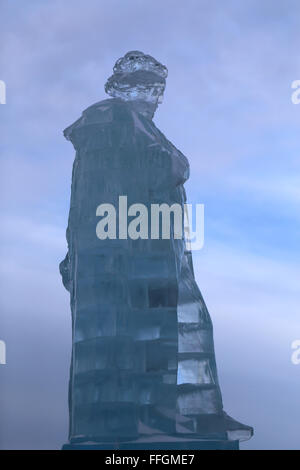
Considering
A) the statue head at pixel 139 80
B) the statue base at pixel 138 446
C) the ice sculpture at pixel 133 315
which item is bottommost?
the statue base at pixel 138 446

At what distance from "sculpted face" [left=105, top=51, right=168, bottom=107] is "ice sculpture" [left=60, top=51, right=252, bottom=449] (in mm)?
319

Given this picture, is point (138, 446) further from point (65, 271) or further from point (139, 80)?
point (139, 80)

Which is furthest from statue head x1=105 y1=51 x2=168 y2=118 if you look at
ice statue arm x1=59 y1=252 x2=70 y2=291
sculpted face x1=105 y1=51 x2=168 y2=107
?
ice statue arm x1=59 y1=252 x2=70 y2=291

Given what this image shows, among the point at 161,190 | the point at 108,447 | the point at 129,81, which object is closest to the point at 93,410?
the point at 108,447

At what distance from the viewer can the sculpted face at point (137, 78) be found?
10.1 m

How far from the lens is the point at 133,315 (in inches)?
352

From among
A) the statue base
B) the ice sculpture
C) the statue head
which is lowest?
the statue base

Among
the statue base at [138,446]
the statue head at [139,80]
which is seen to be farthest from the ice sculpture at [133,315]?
the statue head at [139,80]

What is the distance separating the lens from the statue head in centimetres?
1011

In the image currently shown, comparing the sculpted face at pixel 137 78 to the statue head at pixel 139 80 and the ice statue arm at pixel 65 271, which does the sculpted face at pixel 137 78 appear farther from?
the ice statue arm at pixel 65 271

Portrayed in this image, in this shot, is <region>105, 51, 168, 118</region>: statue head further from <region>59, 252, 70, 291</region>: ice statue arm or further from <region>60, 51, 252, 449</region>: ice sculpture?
<region>59, 252, 70, 291</region>: ice statue arm

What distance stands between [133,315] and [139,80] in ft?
8.51

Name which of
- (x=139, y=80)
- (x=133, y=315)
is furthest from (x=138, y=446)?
(x=139, y=80)
